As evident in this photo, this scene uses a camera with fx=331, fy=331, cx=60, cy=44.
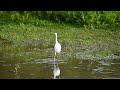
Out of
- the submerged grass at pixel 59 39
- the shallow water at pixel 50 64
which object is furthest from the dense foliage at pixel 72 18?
the shallow water at pixel 50 64

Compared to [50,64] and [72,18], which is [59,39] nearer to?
[72,18]

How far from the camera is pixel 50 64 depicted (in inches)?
207

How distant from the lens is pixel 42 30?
7.75 meters

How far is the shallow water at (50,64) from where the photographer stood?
4605 mm

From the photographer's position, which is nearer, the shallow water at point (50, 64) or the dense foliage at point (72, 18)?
the shallow water at point (50, 64)

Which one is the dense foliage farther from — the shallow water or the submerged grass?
the shallow water

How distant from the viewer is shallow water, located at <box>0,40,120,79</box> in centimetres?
461

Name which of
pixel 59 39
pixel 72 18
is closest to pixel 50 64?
pixel 59 39

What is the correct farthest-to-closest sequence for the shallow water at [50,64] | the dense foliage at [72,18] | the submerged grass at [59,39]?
1. the dense foliage at [72,18]
2. the submerged grass at [59,39]
3. the shallow water at [50,64]

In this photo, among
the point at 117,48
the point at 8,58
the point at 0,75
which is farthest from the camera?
the point at 117,48

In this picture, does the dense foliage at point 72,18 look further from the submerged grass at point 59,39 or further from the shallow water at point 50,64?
the shallow water at point 50,64
